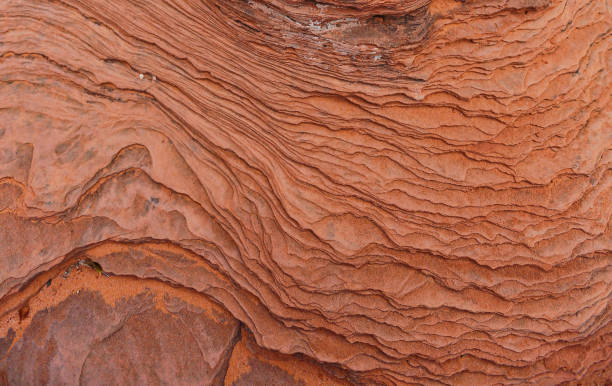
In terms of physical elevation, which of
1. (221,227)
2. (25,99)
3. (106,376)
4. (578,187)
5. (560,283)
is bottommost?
(106,376)

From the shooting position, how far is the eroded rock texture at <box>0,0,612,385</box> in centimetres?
292

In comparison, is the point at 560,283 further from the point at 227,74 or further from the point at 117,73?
the point at 117,73

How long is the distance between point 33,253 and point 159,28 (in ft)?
6.24

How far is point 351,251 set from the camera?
3080 millimetres

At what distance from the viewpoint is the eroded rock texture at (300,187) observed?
2.92m

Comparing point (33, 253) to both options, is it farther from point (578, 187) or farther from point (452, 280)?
point (578, 187)

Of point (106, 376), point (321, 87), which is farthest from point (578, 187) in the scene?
point (106, 376)

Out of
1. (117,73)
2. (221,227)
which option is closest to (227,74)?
(117,73)

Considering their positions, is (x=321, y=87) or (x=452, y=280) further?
(x=452, y=280)

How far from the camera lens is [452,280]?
319 centimetres

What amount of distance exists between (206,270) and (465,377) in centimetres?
232

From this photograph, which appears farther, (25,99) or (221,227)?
(221,227)

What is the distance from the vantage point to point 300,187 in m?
3.10

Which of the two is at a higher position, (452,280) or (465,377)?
(452,280)
